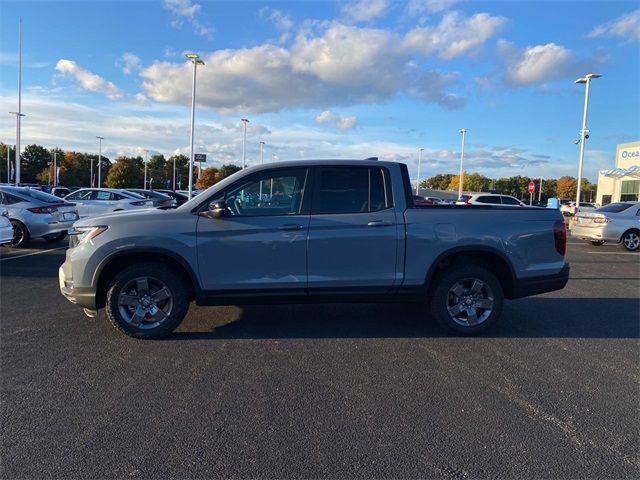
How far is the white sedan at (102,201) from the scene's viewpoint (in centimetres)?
1739

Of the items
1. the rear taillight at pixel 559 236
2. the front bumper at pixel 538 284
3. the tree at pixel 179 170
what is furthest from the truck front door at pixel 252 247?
the tree at pixel 179 170

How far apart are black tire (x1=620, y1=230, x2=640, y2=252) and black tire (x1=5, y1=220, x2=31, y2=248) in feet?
54.9

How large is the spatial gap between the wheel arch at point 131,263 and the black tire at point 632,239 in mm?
14046

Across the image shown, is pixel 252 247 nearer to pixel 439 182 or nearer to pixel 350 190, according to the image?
pixel 350 190

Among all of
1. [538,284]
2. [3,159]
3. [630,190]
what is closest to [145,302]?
[538,284]

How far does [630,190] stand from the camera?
50250mm

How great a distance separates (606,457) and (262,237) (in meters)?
3.37

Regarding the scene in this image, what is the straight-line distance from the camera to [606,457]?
293cm

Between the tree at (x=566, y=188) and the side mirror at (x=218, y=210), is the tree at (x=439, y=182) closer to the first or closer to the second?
the tree at (x=566, y=188)

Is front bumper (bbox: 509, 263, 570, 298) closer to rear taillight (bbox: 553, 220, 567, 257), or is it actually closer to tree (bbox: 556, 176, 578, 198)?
rear taillight (bbox: 553, 220, 567, 257)

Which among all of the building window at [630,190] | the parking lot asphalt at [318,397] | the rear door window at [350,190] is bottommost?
the parking lot asphalt at [318,397]

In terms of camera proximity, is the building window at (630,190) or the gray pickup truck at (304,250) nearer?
the gray pickup truck at (304,250)

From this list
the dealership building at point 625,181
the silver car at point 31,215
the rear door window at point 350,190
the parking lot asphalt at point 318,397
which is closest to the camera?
the parking lot asphalt at point 318,397

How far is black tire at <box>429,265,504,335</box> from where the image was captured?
5223 mm
